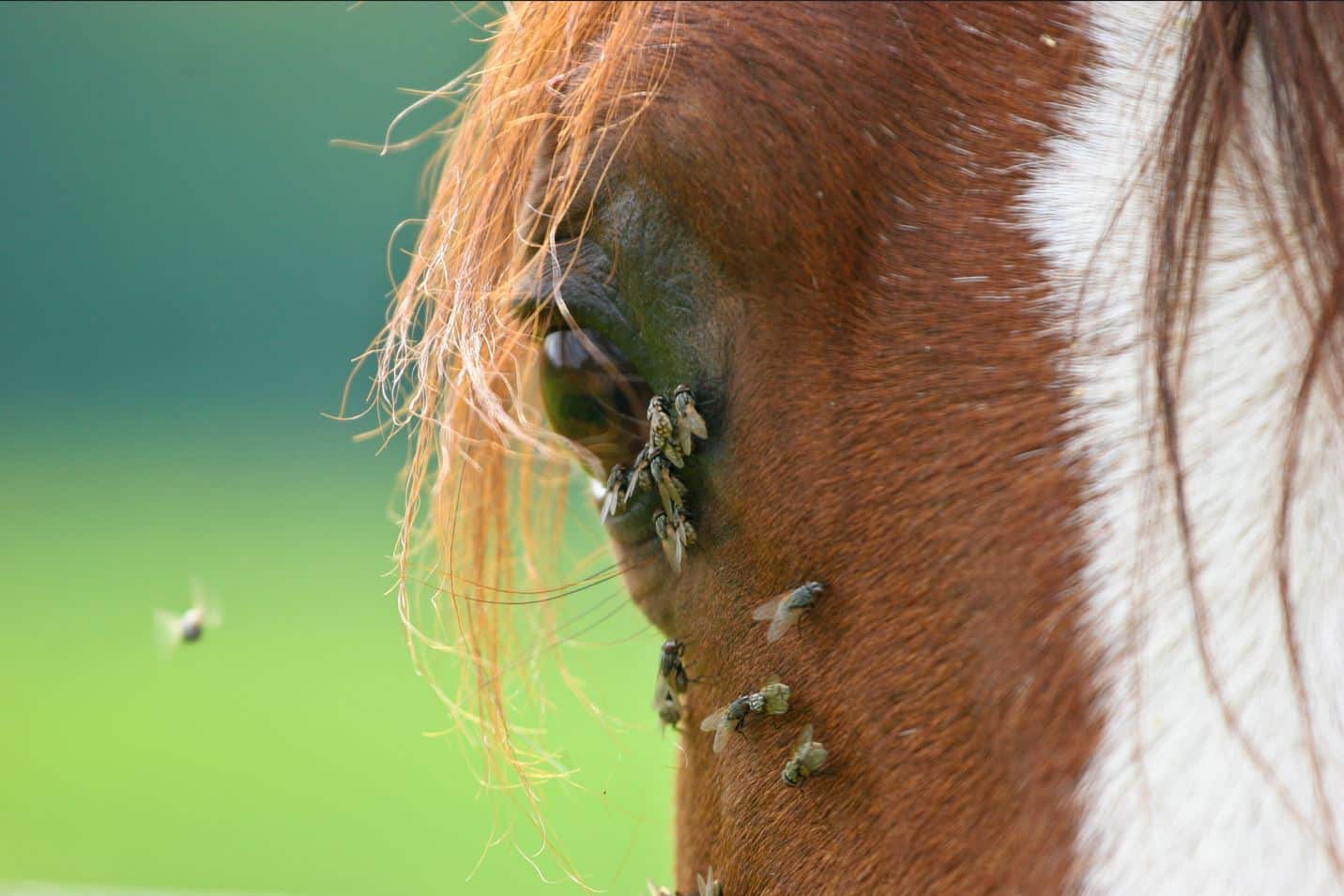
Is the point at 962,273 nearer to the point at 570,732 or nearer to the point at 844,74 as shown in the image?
the point at 844,74

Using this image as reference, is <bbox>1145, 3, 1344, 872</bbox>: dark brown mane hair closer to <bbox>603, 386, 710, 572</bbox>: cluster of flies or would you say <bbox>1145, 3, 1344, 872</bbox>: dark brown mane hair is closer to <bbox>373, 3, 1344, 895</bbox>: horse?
<bbox>373, 3, 1344, 895</bbox>: horse

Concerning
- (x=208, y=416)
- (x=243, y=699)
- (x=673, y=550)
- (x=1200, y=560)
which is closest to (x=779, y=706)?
(x=673, y=550)

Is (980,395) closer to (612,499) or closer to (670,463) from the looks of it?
(670,463)

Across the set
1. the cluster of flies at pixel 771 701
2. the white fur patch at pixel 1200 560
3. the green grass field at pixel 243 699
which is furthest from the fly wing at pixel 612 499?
the green grass field at pixel 243 699

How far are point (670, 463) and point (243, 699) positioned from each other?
613 centimetres

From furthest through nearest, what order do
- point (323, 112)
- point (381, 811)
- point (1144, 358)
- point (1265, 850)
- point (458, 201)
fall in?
point (323, 112) < point (381, 811) < point (458, 201) < point (1144, 358) < point (1265, 850)

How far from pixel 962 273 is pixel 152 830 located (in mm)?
5213

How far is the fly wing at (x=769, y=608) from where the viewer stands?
76 cm

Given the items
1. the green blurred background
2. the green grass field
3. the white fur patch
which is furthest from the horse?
the green blurred background

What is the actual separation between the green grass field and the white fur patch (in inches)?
97.4

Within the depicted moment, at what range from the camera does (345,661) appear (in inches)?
269

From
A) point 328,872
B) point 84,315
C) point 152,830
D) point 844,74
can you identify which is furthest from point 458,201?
point 84,315

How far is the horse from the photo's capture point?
1.77 ft

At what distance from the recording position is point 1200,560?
0.56 m
